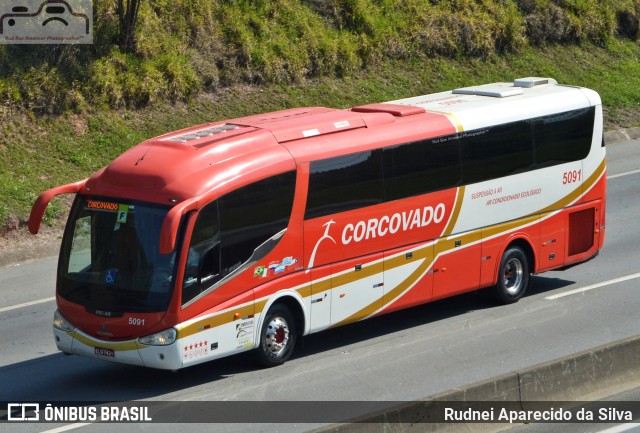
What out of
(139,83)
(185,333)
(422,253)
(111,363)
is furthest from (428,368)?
(139,83)

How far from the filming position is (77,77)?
2342 centimetres

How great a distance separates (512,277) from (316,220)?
4013 millimetres

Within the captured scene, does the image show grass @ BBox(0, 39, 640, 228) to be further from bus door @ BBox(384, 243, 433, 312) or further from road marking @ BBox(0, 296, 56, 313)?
bus door @ BBox(384, 243, 433, 312)

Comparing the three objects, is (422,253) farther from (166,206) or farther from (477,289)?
(166,206)

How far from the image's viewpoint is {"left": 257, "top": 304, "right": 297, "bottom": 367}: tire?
43.2ft

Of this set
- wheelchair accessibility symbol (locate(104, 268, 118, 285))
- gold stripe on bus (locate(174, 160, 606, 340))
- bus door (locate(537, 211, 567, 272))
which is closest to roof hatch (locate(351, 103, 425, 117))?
gold stripe on bus (locate(174, 160, 606, 340))

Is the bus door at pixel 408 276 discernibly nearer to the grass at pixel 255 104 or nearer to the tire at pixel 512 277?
the tire at pixel 512 277

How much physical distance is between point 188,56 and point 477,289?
467 inches

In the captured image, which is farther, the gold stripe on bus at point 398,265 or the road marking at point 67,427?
the gold stripe on bus at point 398,265

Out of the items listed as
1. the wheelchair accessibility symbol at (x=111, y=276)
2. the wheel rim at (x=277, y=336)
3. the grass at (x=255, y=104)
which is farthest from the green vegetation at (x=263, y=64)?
the wheel rim at (x=277, y=336)

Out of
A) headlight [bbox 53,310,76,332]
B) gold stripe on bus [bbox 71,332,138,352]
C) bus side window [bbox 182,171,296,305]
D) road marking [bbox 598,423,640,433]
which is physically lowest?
road marking [bbox 598,423,640,433]

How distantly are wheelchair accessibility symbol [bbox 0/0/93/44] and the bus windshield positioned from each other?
1131cm

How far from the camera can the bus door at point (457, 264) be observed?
49.3 feet

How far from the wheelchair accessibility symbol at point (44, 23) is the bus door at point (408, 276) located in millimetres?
11640
